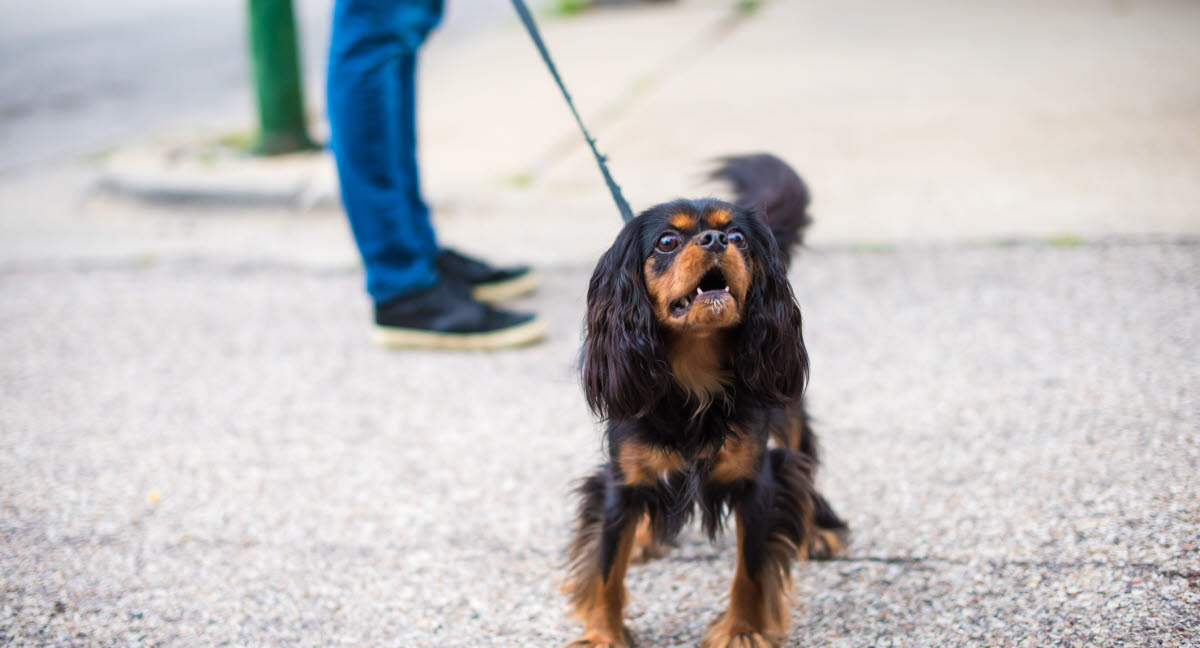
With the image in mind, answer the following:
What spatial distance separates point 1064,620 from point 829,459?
849mm

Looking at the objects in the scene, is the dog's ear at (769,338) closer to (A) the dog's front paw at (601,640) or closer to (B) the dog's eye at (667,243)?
(B) the dog's eye at (667,243)

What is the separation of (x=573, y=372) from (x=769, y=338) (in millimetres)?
1454

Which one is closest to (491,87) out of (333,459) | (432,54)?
(432,54)

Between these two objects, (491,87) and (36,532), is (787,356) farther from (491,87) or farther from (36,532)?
(491,87)

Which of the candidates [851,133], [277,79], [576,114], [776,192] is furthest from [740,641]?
[277,79]

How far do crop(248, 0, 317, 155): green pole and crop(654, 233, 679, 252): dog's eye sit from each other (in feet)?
14.6

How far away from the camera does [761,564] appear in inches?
79.4

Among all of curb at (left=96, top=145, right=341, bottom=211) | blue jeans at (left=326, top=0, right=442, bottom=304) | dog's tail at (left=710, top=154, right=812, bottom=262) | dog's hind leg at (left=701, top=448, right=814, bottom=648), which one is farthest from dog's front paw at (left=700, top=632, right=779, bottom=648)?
curb at (left=96, top=145, right=341, bottom=211)

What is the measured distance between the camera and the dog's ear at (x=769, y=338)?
1957 mm

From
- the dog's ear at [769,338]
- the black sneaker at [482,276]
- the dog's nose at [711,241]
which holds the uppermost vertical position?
the dog's nose at [711,241]

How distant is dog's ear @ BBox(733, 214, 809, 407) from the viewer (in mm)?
1957

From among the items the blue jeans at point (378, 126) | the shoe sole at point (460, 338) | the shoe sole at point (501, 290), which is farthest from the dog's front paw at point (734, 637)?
the shoe sole at point (501, 290)

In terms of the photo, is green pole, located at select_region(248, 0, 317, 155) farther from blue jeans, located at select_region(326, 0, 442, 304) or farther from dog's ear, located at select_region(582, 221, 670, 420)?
dog's ear, located at select_region(582, 221, 670, 420)

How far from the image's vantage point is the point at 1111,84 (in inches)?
241
